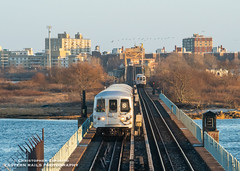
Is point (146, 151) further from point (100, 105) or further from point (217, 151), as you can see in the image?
point (217, 151)

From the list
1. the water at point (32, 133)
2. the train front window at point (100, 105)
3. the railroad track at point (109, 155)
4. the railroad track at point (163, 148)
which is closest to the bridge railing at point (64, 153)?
the railroad track at point (109, 155)

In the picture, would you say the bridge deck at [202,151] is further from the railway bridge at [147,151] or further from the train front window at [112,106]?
the train front window at [112,106]

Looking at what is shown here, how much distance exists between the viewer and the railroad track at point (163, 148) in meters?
24.1

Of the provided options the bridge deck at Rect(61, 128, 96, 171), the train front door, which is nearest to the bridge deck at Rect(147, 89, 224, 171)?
the train front door

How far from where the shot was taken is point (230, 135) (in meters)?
51.4

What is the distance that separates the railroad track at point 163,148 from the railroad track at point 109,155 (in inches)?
76.7

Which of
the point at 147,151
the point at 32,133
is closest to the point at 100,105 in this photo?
the point at 147,151

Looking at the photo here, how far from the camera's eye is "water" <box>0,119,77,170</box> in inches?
1659

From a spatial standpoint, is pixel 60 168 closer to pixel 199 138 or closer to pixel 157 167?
pixel 157 167

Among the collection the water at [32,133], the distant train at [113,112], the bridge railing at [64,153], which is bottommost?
the water at [32,133]

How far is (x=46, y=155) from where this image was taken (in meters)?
38.8

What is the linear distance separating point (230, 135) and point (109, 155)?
→ 27929mm

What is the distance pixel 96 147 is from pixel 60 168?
6321 millimetres

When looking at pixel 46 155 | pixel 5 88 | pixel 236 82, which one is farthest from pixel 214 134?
pixel 5 88
